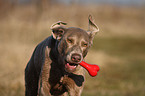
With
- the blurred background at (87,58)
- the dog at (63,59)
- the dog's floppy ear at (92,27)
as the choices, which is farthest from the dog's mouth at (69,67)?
the blurred background at (87,58)

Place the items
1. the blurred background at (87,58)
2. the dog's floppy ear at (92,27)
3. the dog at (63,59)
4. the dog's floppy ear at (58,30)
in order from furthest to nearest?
the blurred background at (87,58)
the dog's floppy ear at (92,27)
the dog's floppy ear at (58,30)
the dog at (63,59)

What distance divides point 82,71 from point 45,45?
78 centimetres

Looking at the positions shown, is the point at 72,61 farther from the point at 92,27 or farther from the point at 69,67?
the point at 92,27

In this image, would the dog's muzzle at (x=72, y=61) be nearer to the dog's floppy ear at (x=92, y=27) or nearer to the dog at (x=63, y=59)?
the dog at (x=63, y=59)

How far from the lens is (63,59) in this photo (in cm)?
431

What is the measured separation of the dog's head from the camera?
407cm

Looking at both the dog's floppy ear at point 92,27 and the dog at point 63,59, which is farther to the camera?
the dog's floppy ear at point 92,27

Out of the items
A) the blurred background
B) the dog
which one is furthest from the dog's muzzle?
the blurred background

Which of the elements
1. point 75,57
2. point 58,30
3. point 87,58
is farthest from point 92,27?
Result: point 87,58

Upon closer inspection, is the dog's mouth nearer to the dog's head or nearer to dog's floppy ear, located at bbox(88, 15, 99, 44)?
the dog's head

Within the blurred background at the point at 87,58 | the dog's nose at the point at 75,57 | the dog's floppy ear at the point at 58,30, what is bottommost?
the blurred background at the point at 87,58

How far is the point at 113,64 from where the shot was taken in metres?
15.9

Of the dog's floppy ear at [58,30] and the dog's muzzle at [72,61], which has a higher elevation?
the dog's floppy ear at [58,30]

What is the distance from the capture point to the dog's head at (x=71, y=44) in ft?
13.3
